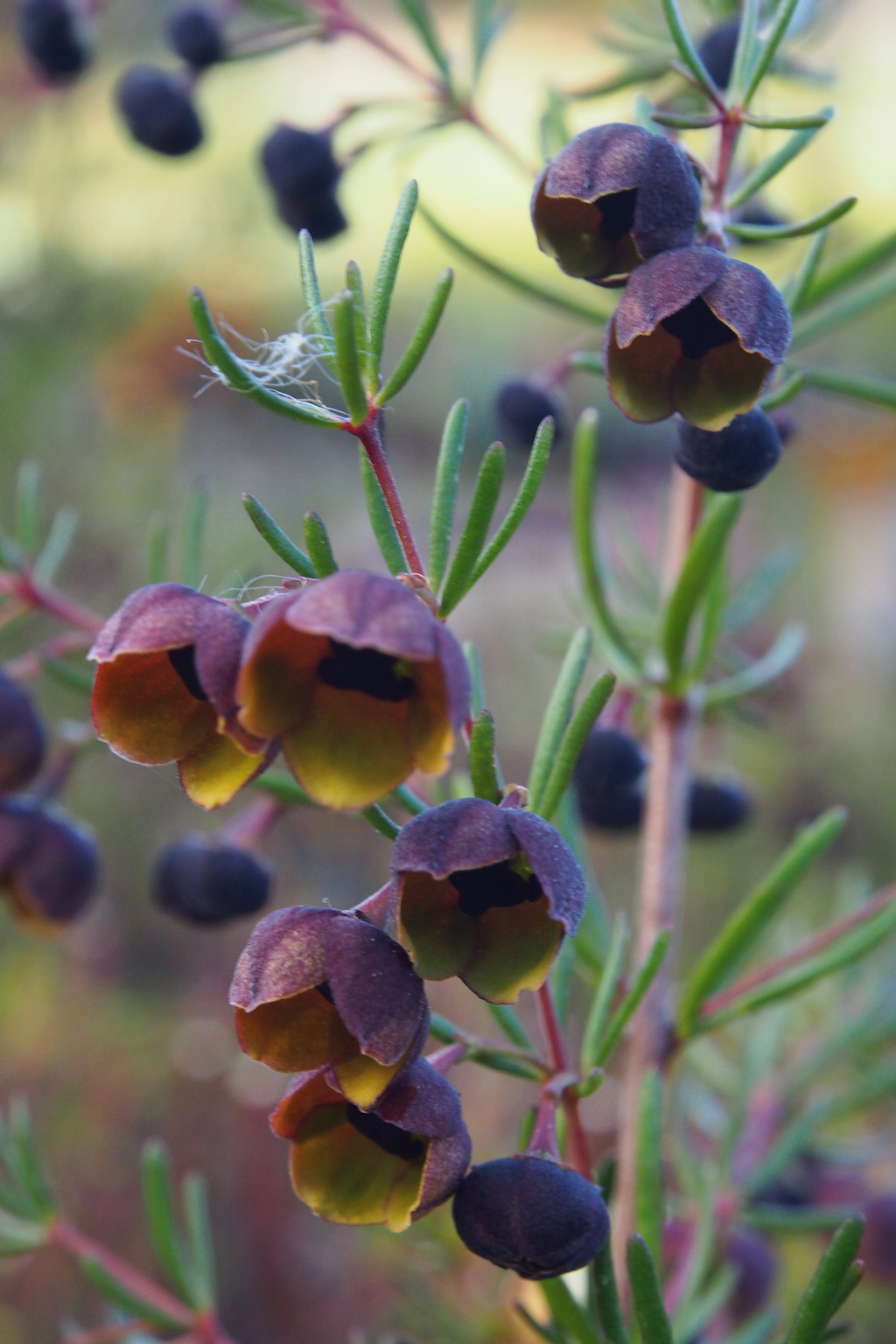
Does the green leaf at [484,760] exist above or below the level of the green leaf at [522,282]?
below

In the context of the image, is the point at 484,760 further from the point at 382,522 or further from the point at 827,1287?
the point at 827,1287

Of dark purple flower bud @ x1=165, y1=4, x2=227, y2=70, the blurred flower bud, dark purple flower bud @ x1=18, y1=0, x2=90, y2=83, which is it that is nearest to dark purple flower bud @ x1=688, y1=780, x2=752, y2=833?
the blurred flower bud

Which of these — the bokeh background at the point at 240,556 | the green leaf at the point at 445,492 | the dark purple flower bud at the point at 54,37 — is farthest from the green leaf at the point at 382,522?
the bokeh background at the point at 240,556

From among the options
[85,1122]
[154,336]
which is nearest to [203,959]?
[85,1122]

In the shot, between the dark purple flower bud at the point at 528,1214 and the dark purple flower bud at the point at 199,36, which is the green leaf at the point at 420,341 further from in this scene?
the dark purple flower bud at the point at 199,36

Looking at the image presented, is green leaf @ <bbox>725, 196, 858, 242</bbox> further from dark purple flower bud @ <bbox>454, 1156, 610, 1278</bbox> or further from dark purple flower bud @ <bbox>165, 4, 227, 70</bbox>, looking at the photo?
dark purple flower bud @ <bbox>165, 4, 227, 70</bbox>
